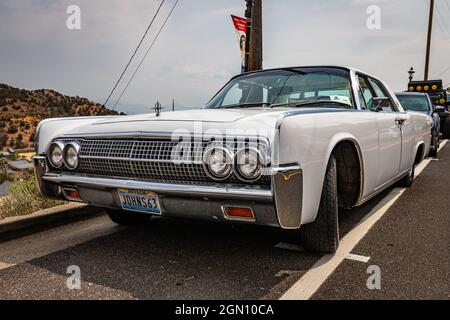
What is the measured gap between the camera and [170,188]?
8.54 ft

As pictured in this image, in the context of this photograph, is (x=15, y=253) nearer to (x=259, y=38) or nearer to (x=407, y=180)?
(x=407, y=180)

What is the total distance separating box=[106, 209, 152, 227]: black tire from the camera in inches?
151

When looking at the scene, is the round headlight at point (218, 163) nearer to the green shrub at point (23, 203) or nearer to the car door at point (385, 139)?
the car door at point (385, 139)

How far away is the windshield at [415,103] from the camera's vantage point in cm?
982

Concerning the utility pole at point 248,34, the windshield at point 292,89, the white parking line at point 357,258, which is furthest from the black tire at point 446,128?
the white parking line at point 357,258

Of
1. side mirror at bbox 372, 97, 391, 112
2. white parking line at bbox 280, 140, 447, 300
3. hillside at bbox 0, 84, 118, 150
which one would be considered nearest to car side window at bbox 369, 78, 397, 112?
side mirror at bbox 372, 97, 391, 112

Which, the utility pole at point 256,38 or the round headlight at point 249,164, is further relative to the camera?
the utility pole at point 256,38

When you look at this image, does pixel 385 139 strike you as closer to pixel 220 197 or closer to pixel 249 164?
pixel 249 164

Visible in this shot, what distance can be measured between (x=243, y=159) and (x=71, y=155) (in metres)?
1.50

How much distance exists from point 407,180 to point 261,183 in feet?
13.5

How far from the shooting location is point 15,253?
322cm

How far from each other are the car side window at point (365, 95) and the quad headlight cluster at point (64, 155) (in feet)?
8.51

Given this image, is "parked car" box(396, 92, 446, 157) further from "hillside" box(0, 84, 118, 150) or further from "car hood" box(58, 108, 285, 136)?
"hillside" box(0, 84, 118, 150)
